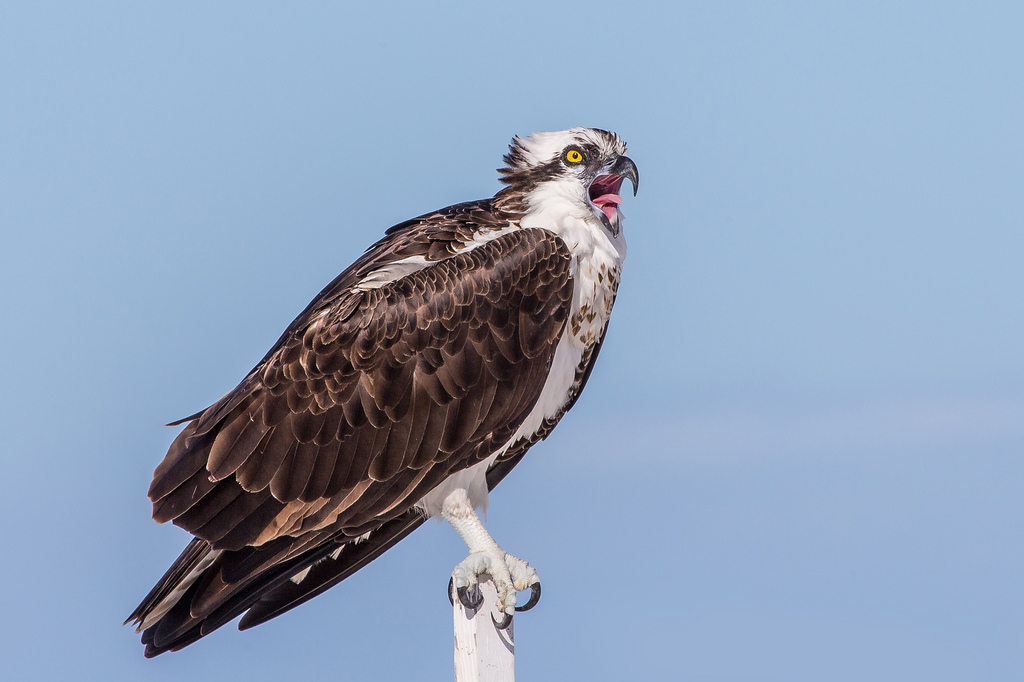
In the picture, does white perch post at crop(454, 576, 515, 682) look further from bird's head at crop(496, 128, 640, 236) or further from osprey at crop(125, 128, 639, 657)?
bird's head at crop(496, 128, 640, 236)

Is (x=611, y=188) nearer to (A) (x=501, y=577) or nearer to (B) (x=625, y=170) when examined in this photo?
(B) (x=625, y=170)

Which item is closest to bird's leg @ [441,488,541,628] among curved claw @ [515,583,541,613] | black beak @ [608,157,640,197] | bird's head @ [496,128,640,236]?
curved claw @ [515,583,541,613]

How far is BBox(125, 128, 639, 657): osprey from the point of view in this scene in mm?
5609

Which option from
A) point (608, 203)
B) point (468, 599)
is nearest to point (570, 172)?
point (608, 203)

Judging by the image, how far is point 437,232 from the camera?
5.88 m

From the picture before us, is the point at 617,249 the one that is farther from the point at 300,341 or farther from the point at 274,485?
the point at 274,485

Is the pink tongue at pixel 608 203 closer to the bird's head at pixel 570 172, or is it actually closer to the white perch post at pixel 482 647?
the bird's head at pixel 570 172

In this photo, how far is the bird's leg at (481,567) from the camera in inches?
207

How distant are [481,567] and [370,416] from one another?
39.9 inches

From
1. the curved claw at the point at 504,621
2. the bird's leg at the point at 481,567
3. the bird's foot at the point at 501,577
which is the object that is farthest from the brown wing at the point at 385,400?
the curved claw at the point at 504,621

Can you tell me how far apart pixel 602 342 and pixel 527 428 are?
72 centimetres

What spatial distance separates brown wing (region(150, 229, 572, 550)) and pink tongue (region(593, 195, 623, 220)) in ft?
1.94

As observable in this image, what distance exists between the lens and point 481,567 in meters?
5.56

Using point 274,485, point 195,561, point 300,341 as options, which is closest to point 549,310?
point 300,341
